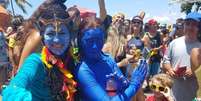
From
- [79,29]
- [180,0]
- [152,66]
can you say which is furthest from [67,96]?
[180,0]

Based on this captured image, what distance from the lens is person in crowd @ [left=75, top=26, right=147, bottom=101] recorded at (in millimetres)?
3199

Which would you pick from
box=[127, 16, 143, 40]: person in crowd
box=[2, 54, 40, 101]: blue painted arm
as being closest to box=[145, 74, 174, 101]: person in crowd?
box=[2, 54, 40, 101]: blue painted arm

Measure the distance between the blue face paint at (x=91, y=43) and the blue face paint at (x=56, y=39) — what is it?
0.41 feet

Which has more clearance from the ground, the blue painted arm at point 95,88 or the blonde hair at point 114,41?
the blue painted arm at point 95,88

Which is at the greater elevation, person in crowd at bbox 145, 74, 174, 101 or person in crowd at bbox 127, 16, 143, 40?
person in crowd at bbox 145, 74, 174, 101

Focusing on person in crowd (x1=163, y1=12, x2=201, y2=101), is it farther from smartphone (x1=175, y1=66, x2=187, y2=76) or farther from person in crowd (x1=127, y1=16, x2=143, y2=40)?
person in crowd (x1=127, y1=16, x2=143, y2=40)

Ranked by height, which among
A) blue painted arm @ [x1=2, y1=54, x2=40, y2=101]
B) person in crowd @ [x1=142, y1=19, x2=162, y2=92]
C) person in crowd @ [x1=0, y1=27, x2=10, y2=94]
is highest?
blue painted arm @ [x1=2, y1=54, x2=40, y2=101]

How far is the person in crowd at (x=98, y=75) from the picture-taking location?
126 inches

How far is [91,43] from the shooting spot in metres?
3.28

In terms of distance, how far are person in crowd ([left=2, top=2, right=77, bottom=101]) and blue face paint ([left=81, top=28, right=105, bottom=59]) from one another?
0.10 m

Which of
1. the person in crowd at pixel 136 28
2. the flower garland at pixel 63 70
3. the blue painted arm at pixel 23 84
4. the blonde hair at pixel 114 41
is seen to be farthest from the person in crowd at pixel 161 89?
the person in crowd at pixel 136 28

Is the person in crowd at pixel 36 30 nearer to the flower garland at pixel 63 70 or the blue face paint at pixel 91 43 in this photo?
the blue face paint at pixel 91 43

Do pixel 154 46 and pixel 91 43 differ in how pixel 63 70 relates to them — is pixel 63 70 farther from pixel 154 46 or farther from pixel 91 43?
pixel 154 46

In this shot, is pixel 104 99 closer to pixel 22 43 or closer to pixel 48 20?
pixel 48 20
